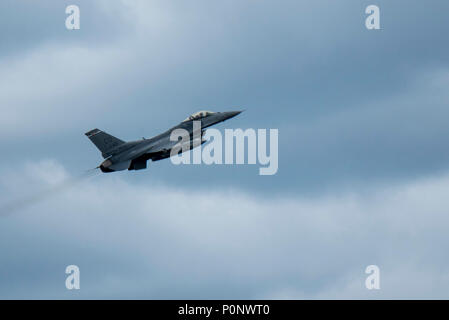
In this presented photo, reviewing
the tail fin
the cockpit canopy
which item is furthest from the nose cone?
the tail fin

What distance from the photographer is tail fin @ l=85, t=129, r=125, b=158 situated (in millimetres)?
78375

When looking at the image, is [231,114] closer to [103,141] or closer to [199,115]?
[199,115]

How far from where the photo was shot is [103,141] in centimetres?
7875

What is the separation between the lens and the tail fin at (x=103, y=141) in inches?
3086

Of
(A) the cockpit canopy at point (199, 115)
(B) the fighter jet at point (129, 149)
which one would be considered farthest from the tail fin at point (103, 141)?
(A) the cockpit canopy at point (199, 115)

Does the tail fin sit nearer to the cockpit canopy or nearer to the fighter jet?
the fighter jet

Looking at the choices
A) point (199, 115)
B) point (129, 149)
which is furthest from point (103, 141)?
point (199, 115)
